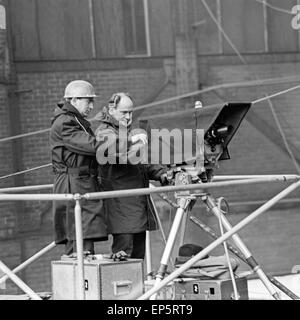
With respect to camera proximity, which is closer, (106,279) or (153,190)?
(153,190)

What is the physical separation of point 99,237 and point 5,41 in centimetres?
341

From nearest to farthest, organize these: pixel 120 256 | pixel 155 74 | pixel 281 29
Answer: pixel 120 256 → pixel 155 74 → pixel 281 29

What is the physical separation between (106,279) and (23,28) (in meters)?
4.02

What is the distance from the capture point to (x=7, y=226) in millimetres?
9844

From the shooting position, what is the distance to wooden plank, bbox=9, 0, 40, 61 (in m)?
9.72

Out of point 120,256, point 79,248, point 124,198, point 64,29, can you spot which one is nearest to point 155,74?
point 64,29

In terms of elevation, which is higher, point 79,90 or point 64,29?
point 64,29

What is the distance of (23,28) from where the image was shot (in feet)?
32.0

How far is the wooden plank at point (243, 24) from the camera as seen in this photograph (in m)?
10.6

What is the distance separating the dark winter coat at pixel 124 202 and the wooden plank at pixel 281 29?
12.9ft

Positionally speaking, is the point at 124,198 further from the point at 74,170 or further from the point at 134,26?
the point at 134,26

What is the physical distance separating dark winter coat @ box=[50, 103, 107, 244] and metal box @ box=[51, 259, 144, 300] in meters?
0.42

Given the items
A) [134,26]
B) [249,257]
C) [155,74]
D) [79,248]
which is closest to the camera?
[79,248]

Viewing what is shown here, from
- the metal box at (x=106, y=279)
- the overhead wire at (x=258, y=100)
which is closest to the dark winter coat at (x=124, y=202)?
the metal box at (x=106, y=279)
